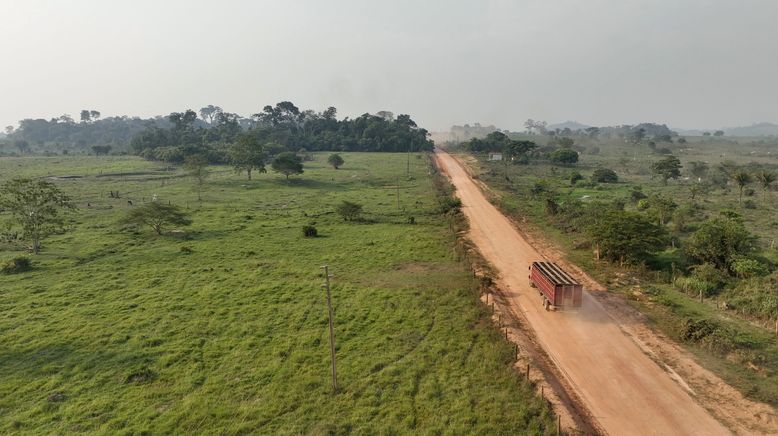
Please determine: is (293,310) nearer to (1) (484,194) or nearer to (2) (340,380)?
(2) (340,380)

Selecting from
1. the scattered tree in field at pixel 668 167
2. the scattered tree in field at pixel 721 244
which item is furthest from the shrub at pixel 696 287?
the scattered tree in field at pixel 668 167

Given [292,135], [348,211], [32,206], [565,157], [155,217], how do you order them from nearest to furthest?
[32,206], [155,217], [348,211], [565,157], [292,135]

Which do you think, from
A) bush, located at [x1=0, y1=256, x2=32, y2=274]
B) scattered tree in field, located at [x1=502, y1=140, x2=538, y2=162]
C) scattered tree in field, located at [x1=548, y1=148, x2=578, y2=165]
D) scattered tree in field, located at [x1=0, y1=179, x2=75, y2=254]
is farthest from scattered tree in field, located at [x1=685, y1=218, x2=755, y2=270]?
scattered tree in field, located at [x1=548, y1=148, x2=578, y2=165]

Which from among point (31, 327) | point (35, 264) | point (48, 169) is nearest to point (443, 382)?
point (31, 327)

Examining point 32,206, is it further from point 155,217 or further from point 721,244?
point 721,244

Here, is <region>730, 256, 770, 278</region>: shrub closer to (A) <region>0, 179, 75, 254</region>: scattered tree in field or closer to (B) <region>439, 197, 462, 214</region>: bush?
(B) <region>439, 197, 462, 214</region>: bush

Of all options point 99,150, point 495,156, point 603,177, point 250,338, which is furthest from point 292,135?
point 250,338
